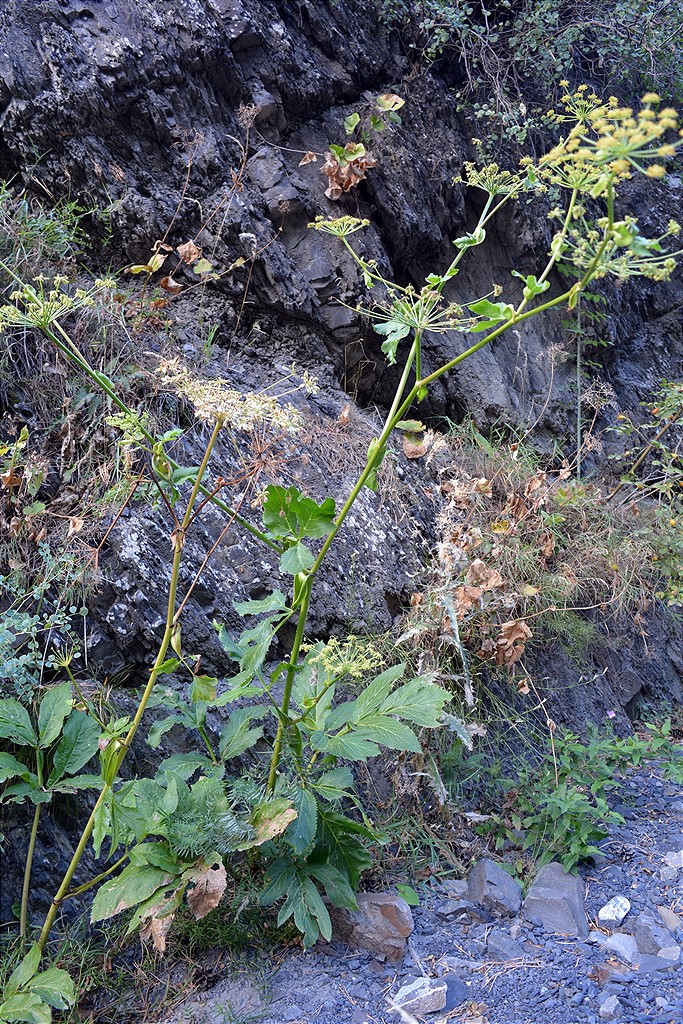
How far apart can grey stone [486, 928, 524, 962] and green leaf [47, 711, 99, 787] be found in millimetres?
1428

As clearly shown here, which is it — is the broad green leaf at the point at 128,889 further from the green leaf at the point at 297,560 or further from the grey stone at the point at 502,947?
the grey stone at the point at 502,947

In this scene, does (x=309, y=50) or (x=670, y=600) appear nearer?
(x=670, y=600)

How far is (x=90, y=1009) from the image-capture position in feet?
7.18

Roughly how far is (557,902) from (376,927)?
0.67 metres

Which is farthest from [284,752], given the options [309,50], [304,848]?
[309,50]

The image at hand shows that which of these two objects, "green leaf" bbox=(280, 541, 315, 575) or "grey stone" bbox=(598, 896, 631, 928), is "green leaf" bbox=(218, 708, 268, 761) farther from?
"grey stone" bbox=(598, 896, 631, 928)

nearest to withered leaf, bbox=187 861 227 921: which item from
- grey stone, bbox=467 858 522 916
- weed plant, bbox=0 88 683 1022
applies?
weed plant, bbox=0 88 683 1022

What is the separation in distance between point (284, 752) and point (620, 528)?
9.67 ft

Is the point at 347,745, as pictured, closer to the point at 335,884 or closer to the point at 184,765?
the point at 335,884

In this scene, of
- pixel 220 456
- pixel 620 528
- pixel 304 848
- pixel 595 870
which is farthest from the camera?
pixel 620 528

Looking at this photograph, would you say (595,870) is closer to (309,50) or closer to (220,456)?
(220,456)

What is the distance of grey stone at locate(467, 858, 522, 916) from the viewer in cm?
260

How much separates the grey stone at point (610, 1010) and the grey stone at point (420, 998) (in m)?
0.45

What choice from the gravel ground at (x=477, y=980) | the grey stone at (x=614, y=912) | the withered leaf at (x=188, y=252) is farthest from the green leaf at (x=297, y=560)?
the withered leaf at (x=188, y=252)
